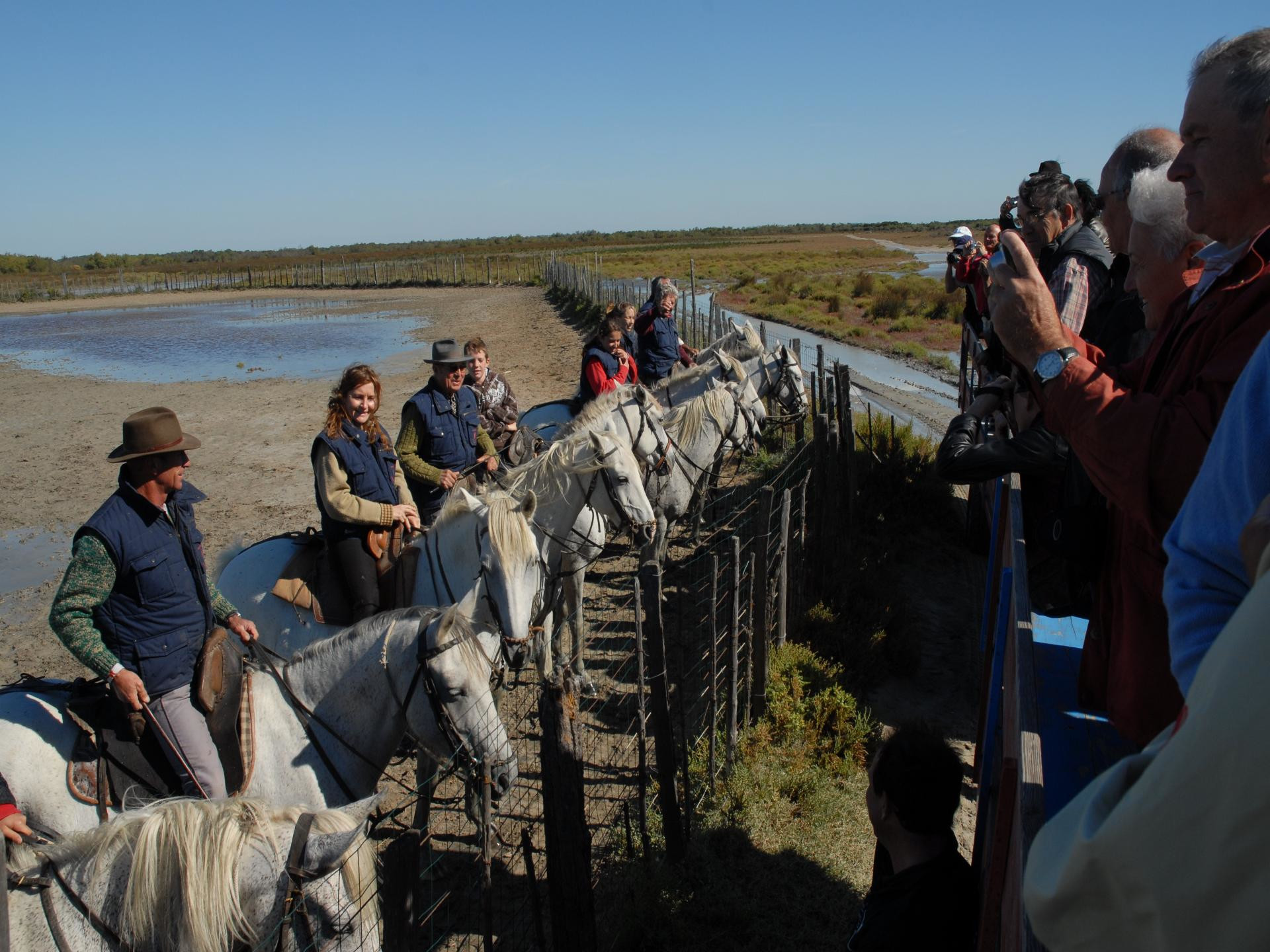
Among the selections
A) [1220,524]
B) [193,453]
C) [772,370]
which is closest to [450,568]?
[1220,524]

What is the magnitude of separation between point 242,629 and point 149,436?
40.2 inches

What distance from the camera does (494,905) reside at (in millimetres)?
4055

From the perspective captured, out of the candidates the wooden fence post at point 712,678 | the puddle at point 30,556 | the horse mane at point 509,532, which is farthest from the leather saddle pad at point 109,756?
the puddle at point 30,556

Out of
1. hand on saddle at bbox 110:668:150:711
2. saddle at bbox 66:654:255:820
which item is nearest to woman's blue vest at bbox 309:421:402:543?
saddle at bbox 66:654:255:820

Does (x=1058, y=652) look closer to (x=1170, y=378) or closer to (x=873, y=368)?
(x=1170, y=378)

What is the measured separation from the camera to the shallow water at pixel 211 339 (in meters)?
23.2

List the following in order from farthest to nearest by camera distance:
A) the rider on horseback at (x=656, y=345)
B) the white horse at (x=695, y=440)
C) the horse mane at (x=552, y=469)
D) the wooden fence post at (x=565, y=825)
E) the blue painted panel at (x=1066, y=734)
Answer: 1. the rider on horseback at (x=656, y=345)
2. the white horse at (x=695, y=440)
3. the horse mane at (x=552, y=469)
4. the wooden fence post at (x=565, y=825)
5. the blue painted panel at (x=1066, y=734)

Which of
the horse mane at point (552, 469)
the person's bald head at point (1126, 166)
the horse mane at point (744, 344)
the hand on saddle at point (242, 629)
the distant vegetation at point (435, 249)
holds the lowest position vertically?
the hand on saddle at point (242, 629)

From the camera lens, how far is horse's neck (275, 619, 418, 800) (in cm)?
358

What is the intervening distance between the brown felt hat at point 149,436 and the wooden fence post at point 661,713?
2.14 meters

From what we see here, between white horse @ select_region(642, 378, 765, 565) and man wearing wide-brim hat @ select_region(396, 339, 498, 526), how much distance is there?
2039 millimetres

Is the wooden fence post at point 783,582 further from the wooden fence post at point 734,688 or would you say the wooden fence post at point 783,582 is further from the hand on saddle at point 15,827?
the hand on saddle at point 15,827

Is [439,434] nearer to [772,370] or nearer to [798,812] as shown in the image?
[798,812]

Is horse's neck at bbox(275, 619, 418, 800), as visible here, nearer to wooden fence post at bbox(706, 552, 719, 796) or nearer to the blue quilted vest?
wooden fence post at bbox(706, 552, 719, 796)
